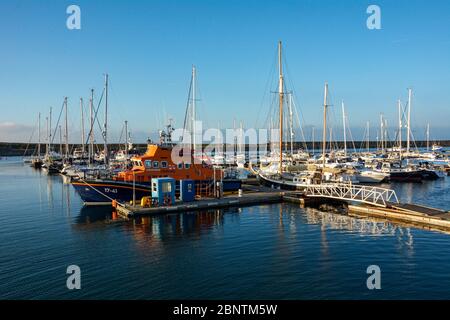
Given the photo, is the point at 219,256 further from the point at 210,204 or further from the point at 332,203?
the point at 332,203

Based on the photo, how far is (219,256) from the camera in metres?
18.5

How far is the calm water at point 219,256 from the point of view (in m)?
14.4

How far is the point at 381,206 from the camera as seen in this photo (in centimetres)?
2888

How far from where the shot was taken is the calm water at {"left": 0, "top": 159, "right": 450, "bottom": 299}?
14398 millimetres

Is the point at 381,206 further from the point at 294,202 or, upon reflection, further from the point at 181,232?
the point at 181,232

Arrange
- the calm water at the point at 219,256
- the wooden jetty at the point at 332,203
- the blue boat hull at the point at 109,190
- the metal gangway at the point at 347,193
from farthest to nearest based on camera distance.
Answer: the blue boat hull at the point at 109,190
the metal gangway at the point at 347,193
the wooden jetty at the point at 332,203
the calm water at the point at 219,256

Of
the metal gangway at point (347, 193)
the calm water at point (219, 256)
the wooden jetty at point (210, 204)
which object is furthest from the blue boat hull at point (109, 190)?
the metal gangway at point (347, 193)

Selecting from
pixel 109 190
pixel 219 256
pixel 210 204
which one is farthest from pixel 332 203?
pixel 109 190

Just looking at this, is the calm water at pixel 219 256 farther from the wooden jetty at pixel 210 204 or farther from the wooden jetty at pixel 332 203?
the wooden jetty at pixel 332 203

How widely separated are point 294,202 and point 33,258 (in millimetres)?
23144

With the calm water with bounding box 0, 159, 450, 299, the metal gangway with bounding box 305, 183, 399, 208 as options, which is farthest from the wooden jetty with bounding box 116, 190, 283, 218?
the metal gangway with bounding box 305, 183, 399, 208

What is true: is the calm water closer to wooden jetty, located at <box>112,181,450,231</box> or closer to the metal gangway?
wooden jetty, located at <box>112,181,450,231</box>

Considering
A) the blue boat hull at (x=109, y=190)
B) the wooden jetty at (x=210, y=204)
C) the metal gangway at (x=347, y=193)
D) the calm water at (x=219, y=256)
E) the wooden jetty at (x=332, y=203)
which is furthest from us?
the blue boat hull at (x=109, y=190)
